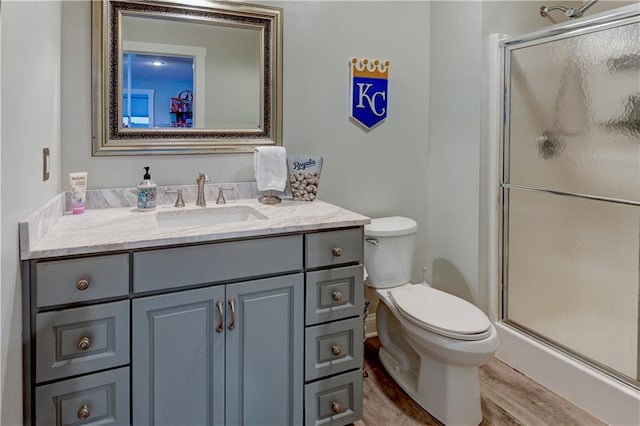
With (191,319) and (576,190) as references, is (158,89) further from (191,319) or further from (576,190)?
(576,190)

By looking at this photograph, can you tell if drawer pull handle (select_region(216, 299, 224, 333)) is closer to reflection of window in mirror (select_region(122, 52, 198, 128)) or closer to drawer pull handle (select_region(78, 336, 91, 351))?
drawer pull handle (select_region(78, 336, 91, 351))

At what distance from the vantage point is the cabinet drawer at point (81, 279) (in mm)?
1218

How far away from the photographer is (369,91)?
2375 millimetres

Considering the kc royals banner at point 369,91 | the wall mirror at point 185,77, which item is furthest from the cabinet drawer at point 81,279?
the kc royals banner at point 369,91

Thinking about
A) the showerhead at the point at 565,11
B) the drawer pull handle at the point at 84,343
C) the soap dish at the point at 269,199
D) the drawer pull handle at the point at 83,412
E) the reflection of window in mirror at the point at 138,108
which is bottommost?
the drawer pull handle at the point at 83,412

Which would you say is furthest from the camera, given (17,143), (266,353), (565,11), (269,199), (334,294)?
(565,11)

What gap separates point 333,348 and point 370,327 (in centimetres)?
94

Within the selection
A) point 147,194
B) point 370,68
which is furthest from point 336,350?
point 370,68

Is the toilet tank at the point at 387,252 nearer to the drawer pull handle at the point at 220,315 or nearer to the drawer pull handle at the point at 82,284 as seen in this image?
the drawer pull handle at the point at 220,315

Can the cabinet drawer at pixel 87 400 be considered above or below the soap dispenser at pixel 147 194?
below

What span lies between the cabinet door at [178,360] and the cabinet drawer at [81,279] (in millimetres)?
96

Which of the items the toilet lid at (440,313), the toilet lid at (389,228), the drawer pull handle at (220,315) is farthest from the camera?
the toilet lid at (389,228)

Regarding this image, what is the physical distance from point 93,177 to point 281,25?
1.11m

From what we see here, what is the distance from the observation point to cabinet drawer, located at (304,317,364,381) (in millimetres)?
1644
